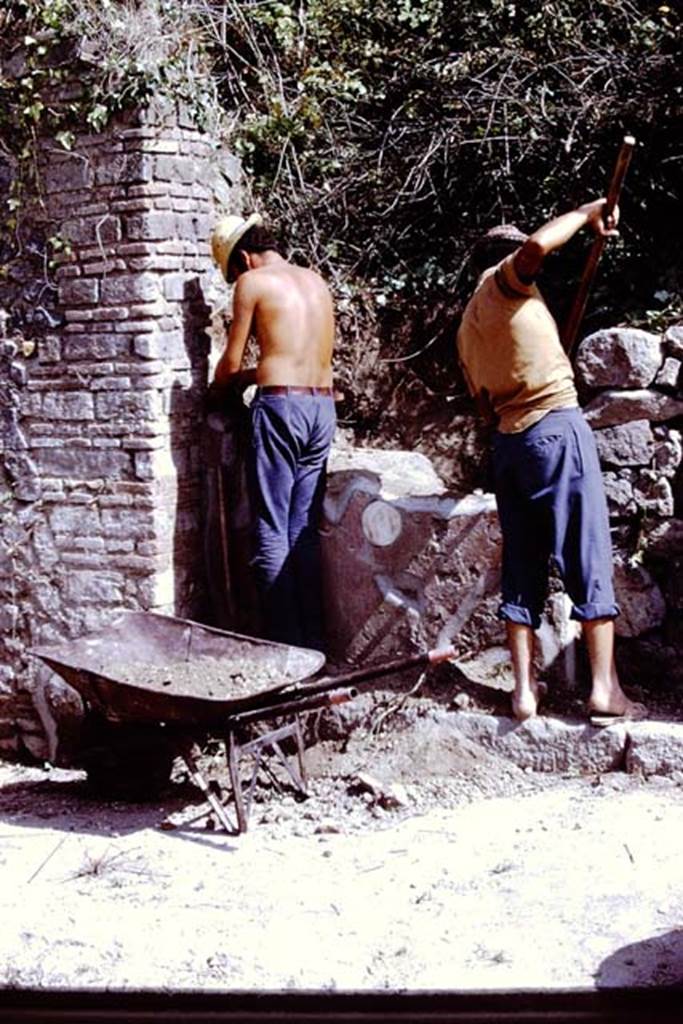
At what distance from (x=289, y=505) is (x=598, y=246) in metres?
1.82

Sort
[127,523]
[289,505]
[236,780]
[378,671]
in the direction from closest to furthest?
[378,671] → [236,780] → [289,505] → [127,523]

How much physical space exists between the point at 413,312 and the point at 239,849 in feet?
10.7

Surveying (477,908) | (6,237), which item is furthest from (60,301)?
(477,908)

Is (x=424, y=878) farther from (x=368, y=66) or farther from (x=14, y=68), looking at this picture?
(x=368, y=66)

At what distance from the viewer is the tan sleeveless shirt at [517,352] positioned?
206 inches

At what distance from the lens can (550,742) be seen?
545cm

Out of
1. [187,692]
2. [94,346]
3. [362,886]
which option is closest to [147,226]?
[94,346]

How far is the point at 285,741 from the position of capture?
20.0 feet

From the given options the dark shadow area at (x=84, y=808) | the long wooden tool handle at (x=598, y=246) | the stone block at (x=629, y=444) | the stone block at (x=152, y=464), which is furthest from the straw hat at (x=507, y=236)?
the dark shadow area at (x=84, y=808)

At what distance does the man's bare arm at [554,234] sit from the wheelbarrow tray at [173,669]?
1.84 metres

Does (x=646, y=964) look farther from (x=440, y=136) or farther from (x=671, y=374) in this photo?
(x=440, y=136)

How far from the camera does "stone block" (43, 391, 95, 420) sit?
6.23m

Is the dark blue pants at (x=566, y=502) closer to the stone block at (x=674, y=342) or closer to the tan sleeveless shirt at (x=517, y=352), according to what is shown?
the tan sleeveless shirt at (x=517, y=352)

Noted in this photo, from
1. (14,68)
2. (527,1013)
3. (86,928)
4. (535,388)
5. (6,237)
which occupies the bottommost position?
(86,928)
